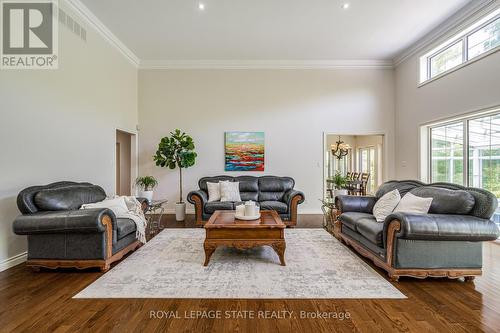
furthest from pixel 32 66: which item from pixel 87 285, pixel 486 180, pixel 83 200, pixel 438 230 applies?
pixel 486 180

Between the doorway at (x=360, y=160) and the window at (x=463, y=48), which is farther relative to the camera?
the doorway at (x=360, y=160)

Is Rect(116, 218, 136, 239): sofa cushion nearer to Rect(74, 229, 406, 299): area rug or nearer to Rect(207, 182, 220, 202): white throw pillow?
Rect(74, 229, 406, 299): area rug

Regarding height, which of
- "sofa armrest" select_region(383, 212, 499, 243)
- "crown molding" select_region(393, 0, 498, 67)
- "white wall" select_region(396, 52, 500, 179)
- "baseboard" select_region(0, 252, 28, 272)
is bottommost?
"baseboard" select_region(0, 252, 28, 272)

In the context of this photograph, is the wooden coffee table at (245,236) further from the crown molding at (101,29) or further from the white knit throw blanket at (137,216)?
the crown molding at (101,29)

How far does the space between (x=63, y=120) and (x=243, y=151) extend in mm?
3610

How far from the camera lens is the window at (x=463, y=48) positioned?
374cm

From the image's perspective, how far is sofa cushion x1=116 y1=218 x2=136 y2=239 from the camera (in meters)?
3.06

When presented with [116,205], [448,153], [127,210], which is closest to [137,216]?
[127,210]

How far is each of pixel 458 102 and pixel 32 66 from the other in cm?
667

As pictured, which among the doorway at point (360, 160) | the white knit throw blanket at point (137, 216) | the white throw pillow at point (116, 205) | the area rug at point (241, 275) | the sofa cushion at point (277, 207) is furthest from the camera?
the doorway at point (360, 160)

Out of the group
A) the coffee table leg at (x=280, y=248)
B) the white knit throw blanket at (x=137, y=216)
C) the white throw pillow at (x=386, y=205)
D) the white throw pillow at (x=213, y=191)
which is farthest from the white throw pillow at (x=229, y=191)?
the white throw pillow at (x=386, y=205)

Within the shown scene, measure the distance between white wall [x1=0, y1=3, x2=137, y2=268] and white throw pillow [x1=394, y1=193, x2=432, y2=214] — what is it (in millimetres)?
4811

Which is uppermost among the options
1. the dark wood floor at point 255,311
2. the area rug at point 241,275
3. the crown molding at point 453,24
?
the crown molding at point 453,24

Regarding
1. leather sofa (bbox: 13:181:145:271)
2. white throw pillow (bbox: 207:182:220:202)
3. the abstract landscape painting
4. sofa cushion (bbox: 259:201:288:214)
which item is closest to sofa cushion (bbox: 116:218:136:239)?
leather sofa (bbox: 13:181:145:271)
